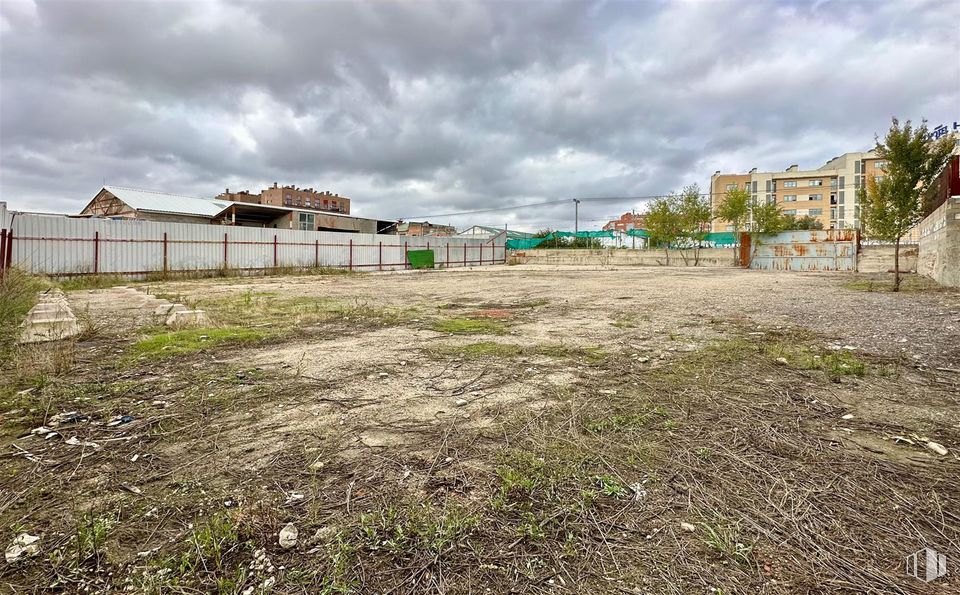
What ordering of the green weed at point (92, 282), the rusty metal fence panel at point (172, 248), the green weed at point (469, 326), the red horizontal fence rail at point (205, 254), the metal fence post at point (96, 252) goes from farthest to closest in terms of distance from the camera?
the metal fence post at point (96, 252)
the red horizontal fence rail at point (205, 254)
the rusty metal fence panel at point (172, 248)
the green weed at point (92, 282)
the green weed at point (469, 326)

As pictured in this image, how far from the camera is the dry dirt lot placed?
5.15ft

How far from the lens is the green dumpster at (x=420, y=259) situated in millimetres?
28203

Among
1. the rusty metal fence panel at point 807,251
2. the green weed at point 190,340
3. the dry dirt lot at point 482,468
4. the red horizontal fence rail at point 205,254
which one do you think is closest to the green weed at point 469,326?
the dry dirt lot at point 482,468

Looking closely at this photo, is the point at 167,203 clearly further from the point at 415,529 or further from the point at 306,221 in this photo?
the point at 415,529

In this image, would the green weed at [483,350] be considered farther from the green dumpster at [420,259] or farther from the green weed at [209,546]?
the green dumpster at [420,259]

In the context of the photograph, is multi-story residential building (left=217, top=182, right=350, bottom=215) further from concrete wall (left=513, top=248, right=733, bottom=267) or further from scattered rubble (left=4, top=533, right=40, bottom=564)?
scattered rubble (left=4, top=533, right=40, bottom=564)

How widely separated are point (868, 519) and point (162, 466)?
3.19 m

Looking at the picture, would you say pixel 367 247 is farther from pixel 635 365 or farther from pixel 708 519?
pixel 708 519

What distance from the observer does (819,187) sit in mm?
71688

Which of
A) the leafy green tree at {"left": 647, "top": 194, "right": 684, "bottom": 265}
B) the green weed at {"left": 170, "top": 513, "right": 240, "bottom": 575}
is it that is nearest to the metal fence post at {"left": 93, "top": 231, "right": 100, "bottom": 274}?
the green weed at {"left": 170, "top": 513, "right": 240, "bottom": 575}

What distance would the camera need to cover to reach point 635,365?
13.9 ft

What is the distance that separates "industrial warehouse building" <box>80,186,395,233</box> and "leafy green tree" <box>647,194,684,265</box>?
21940 millimetres

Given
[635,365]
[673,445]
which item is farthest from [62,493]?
[635,365]

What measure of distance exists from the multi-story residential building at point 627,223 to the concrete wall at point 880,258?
571 inches
